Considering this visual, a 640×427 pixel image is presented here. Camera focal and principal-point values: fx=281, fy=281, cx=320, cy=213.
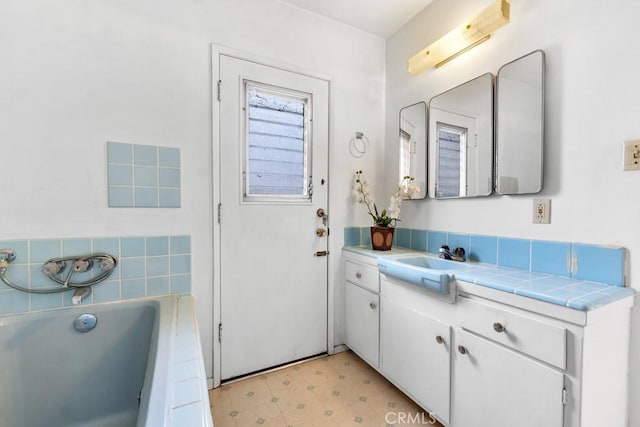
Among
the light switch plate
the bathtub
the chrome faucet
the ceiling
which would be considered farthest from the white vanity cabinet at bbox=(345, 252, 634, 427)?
the ceiling

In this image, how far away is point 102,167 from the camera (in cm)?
148

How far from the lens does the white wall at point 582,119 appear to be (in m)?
1.12

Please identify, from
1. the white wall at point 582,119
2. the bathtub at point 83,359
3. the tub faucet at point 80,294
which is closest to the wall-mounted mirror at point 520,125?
the white wall at point 582,119

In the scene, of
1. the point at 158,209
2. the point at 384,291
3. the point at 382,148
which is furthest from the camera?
the point at 382,148

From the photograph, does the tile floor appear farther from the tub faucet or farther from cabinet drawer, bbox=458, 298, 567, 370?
the tub faucet

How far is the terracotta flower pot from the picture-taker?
6.66 ft

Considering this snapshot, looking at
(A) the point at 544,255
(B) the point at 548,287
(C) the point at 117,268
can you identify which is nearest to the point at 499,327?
(B) the point at 548,287

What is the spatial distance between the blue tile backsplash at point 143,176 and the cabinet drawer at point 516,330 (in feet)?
5.38

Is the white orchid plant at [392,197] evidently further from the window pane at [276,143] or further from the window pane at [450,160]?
the window pane at [276,143]

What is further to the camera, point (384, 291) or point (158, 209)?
point (384, 291)

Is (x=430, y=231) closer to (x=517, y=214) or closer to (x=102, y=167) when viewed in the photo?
(x=517, y=214)

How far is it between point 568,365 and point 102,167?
219 centimetres

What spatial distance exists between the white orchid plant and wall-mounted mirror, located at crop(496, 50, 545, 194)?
0.59 meters

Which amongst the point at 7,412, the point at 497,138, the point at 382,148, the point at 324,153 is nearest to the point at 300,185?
the point at 324,153
